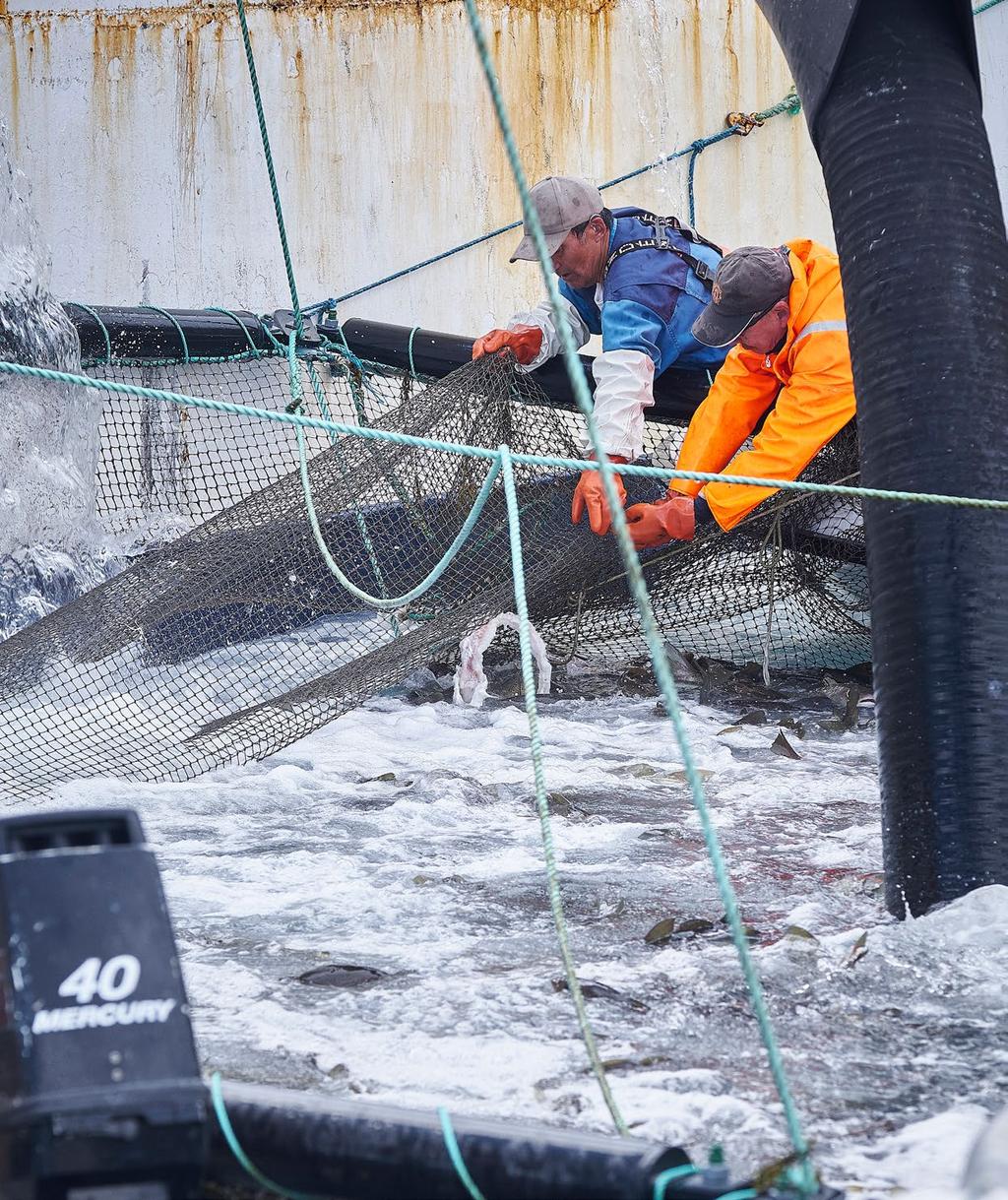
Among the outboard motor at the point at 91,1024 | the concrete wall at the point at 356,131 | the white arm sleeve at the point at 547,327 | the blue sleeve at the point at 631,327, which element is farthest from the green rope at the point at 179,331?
the outboard motor at the point at 91,1024

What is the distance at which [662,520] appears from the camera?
4164mm

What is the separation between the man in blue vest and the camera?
422 centimetres

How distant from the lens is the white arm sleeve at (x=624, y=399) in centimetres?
418

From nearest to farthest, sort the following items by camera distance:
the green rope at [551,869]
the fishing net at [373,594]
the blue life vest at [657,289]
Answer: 1. the green rope at [551,869]
2. the fishing net at [373,594]
3. the blue life vest at [657,289]

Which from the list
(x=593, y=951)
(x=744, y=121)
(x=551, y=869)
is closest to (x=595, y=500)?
(x=593, y=951)

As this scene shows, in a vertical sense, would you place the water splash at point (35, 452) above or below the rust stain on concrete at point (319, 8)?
below

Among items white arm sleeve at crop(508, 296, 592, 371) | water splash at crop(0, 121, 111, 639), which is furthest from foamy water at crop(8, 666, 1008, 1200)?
water splash at crop(0, 121, 111, 639)

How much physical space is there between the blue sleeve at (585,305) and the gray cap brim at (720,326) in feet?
2.10

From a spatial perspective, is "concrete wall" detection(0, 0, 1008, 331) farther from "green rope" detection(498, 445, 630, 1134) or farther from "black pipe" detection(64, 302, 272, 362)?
"green rope" detection(498, 445, 630, 1134)

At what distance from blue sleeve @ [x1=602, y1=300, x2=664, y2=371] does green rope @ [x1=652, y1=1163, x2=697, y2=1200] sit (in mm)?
3333

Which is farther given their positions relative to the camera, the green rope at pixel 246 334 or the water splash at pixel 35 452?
the green rope at pixel 246 334

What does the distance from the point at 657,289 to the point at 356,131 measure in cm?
467

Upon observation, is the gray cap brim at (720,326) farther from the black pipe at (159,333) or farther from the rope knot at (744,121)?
the rope knot at (744,121)

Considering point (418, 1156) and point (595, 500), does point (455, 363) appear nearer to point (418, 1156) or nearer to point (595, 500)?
point (595, 500)
